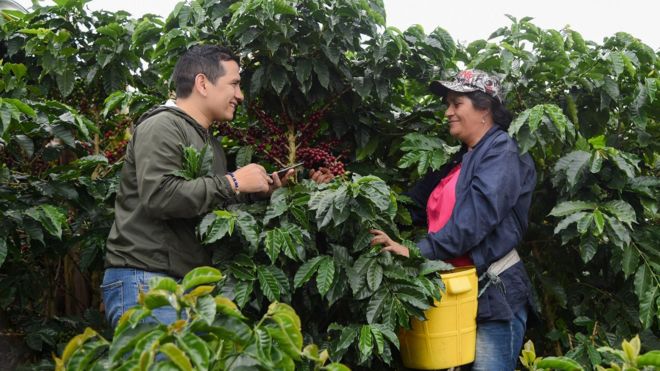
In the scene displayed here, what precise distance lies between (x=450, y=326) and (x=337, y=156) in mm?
1017

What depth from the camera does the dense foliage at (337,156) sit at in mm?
2531

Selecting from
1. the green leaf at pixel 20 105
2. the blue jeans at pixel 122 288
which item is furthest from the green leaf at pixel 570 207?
the green leaf at pixel 20 105

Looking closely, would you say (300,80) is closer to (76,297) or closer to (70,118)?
(70,118)

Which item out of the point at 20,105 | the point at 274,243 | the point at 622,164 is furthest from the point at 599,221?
the point at 20,105

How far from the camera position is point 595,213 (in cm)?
280

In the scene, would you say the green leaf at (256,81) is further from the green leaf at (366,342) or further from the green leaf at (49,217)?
the green leaf at (366,342)

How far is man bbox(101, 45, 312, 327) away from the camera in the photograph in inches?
89.7

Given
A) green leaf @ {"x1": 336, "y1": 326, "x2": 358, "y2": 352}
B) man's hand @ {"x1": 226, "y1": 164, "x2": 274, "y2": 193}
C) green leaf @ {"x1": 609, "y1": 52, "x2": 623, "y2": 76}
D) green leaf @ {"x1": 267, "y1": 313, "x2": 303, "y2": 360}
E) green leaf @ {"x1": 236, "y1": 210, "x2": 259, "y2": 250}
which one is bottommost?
→ green leaf @ {"x1": 336, "y1": 326, "x2": 358, "y2": 352}

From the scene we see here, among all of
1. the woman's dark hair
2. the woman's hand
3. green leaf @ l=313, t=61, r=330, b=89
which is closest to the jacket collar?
the woman's dark hair

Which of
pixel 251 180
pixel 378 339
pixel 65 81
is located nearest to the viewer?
pixel 378 339

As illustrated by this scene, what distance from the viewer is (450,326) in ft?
8.55

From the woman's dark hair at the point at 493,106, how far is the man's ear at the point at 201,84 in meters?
1.13

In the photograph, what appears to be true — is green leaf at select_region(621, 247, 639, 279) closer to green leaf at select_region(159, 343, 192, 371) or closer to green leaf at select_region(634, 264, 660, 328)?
green leaf at select_region(634, 264, 660, 328)

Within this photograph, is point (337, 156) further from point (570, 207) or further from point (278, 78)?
point (570, 207)
